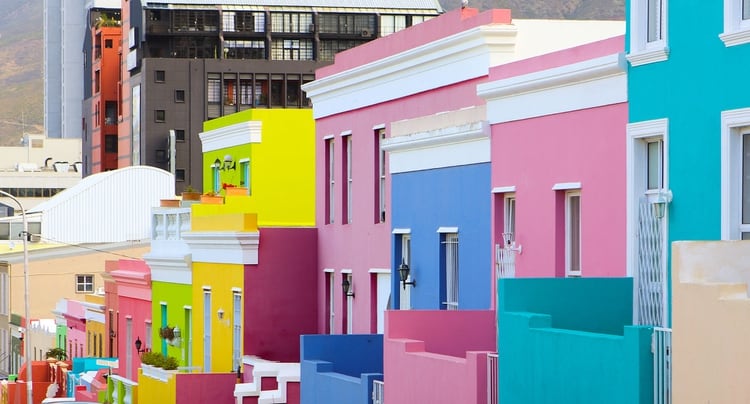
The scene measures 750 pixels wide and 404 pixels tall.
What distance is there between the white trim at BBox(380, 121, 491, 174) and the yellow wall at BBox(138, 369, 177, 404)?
8.54 m

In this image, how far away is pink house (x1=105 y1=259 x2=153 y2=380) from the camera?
42.1m

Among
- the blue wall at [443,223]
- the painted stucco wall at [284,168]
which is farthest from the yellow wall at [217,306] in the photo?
the blue wall at [443,223]

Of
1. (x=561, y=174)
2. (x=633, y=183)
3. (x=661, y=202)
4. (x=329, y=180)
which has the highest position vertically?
(x=329, y=180)

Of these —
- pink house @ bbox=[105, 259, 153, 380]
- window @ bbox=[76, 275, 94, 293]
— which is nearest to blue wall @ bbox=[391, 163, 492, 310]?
pink house @ bbox=[105, 259, 153, 380]

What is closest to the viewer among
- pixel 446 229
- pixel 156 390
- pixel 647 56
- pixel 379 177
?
pixel 647 56

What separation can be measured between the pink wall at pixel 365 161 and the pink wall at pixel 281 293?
0.25m

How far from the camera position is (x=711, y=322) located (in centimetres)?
1418

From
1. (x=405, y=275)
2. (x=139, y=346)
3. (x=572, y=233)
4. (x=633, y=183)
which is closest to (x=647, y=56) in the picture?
(x=633, y=183)

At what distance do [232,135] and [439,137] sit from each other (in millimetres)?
13689

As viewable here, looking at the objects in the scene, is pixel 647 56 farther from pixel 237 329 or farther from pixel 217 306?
pixel 217 306

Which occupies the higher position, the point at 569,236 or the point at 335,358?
the point at 569,236

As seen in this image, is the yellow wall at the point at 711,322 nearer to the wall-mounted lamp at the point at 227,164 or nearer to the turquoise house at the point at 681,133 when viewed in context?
the turquoise house at the point at 681,133

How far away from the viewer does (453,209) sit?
2484 centimetres

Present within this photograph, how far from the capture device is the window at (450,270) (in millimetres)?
25188
